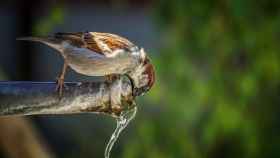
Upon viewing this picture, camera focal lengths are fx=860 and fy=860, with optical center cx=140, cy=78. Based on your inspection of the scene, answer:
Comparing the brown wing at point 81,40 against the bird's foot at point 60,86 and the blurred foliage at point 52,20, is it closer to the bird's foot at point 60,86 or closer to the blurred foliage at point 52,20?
the bird's foot at point 60,86

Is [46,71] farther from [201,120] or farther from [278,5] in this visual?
[278,5]

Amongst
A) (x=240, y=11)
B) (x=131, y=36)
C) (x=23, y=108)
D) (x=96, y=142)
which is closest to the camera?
(x=23, y=108)

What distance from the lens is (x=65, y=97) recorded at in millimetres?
1244

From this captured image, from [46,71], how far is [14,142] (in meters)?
2.06

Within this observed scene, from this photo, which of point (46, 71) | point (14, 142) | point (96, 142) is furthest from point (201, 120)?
point (46, 71)

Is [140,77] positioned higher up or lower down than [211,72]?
higher up

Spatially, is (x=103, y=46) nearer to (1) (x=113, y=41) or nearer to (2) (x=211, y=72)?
(1) (x=113, y=41)

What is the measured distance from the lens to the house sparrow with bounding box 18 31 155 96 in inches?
46.7

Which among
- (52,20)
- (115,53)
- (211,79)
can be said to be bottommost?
(211,79)

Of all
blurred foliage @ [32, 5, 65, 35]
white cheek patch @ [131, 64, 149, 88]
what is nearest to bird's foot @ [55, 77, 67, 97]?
white cheek patch @ [131, 64, 149, 88]

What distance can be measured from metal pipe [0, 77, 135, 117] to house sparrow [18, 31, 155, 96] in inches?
0.6

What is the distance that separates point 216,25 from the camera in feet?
9.14

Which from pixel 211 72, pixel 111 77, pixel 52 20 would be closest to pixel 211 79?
pixel 211 72

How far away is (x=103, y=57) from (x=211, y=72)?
1662mm
